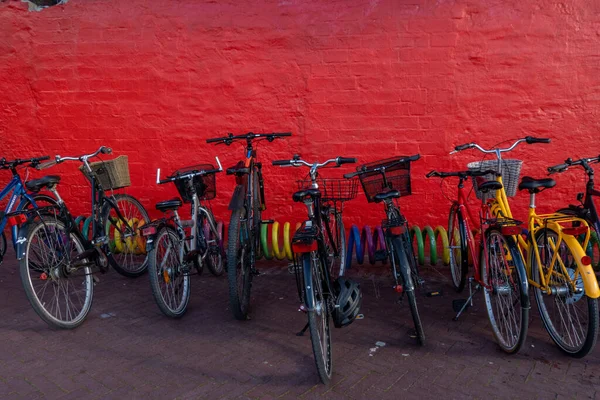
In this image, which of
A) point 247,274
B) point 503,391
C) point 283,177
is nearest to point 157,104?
point 283,177

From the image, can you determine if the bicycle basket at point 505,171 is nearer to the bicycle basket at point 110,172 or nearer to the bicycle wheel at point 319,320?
the bicycle wheel at point 319,320

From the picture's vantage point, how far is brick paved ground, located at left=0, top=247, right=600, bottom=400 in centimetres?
310

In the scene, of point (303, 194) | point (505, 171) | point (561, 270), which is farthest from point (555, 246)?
point (303, 194)

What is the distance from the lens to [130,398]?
3053 mm

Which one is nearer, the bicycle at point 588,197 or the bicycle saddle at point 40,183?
the bicycle at point 588,197

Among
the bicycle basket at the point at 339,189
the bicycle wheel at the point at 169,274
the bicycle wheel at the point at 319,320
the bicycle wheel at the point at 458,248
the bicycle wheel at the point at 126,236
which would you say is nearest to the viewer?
the bicycle wheel at the point at 319,320

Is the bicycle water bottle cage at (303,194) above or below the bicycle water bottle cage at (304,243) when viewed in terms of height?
above

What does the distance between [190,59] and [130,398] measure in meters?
4.16

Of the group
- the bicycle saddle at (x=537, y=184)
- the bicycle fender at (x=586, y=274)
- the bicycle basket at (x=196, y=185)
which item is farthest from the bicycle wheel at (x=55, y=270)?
the bicycle fender at (x=586, y=274)

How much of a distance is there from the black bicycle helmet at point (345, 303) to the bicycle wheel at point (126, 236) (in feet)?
8.46

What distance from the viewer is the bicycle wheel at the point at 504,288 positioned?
10.8ft

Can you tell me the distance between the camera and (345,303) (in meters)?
3.36

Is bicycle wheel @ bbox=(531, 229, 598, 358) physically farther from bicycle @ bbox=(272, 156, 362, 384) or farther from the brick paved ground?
→ bicycle @ bbox=(272, 156, 362, 384)

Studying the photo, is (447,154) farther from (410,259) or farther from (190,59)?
(190,59)
